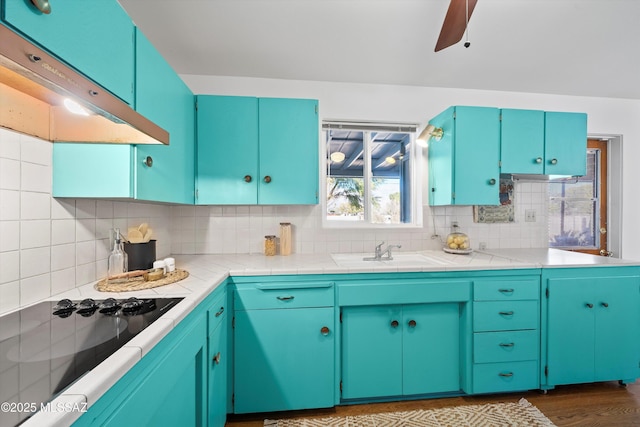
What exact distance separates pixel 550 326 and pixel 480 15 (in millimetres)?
2151

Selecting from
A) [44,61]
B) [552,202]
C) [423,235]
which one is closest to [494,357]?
[423,235]

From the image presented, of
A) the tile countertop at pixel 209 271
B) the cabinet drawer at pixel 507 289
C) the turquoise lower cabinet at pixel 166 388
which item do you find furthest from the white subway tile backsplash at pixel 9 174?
the cabinet drawer at pixel 507 289

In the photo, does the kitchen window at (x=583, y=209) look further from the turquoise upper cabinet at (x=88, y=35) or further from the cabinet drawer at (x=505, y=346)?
the turquoise upper cabinet at (x=88, y=35)

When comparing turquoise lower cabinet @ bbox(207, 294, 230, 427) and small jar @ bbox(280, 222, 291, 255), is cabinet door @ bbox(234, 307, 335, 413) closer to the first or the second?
turquoise lower cabinet @ bbox(207, 294, 230, 427)

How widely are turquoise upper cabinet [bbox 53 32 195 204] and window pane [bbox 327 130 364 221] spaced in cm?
132

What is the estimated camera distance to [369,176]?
246 cm

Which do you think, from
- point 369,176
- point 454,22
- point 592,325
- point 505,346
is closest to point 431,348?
point 505,346

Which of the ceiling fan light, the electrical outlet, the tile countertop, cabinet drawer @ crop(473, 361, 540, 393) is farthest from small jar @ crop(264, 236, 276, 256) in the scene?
the electrical outlet

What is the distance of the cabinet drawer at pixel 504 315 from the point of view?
1.74m

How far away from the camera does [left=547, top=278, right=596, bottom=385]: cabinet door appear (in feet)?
5.93

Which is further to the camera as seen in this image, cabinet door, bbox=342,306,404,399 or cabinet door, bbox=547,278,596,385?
cabinet door, bbox=547,278,596,385

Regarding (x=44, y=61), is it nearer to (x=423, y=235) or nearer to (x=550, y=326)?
(x=423, y=235)

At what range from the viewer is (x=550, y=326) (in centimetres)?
181

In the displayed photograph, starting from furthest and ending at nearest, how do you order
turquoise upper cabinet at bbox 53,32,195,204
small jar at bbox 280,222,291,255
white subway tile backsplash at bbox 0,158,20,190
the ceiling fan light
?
the ceiling fan light < small jar at bbox 280,222,291,255 < turquoise upper cabinet at bbox 53,32,195,204 < white subway tile backsplash at bbox 0,158,20,190
